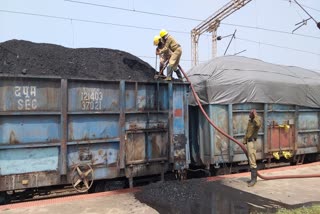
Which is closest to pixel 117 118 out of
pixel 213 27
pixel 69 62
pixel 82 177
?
pixel 82 177

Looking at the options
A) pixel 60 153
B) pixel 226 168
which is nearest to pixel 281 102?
pixel 226 168

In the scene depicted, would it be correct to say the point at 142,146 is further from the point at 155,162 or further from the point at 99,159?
the point at 99,159

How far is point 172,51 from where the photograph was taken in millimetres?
7258

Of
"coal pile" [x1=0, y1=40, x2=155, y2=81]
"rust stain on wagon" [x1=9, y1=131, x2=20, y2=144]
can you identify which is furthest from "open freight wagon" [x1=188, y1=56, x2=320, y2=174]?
"rust stain on wagon" [x1=9, y1=131, x2=20, y2=144]

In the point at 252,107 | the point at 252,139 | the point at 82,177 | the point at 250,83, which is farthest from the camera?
the point at 252,107

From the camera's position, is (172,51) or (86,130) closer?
(86,130)

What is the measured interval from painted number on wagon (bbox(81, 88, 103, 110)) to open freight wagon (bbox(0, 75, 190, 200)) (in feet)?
0.06

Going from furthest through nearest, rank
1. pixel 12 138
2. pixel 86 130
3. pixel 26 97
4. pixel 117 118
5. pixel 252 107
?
1. pixel 252 107
2. pixel 117 118
3. pixel 86 130
4. pixel 26 97
5. pixel 12 138

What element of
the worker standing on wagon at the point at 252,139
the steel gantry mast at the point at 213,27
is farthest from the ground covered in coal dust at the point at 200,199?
the steel gantry mast at the point at 213,27

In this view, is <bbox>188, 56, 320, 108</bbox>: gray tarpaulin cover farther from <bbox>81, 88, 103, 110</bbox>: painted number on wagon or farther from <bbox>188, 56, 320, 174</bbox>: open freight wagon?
<bbox>81, 88, 103, 110</bbox>: painted number on wagon

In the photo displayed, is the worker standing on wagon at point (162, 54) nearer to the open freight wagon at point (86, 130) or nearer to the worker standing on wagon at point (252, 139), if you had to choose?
the open freight wagon at point (86, 130)

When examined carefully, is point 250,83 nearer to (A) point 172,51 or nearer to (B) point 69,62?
(A) point 172,51

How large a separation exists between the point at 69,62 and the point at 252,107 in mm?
4660

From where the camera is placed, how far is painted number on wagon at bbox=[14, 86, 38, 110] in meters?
5.26
